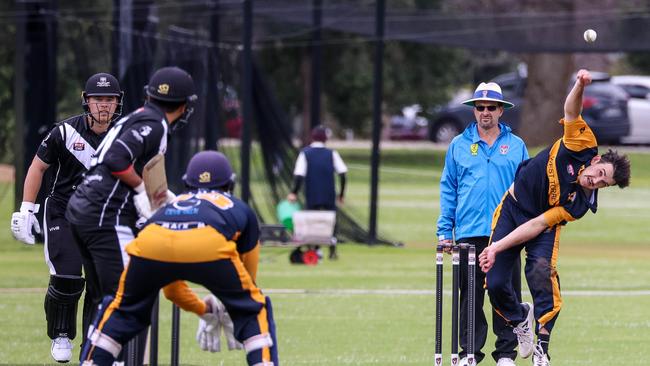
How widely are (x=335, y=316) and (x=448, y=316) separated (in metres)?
1.17

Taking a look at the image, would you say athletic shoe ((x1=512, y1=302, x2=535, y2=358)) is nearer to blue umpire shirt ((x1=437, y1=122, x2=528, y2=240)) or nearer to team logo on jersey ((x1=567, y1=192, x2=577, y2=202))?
blue umpire shirt ((x1=437, y1=122, x2=528, y2=240))

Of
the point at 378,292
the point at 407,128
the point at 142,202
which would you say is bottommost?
the point at 407,128

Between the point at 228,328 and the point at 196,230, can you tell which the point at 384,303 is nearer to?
the point at 228,328

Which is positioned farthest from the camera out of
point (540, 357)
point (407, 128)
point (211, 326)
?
point (407, 128)

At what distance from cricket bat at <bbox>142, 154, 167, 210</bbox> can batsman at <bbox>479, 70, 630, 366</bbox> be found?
2560 millimetres

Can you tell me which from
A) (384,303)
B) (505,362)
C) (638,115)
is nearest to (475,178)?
(505,362)

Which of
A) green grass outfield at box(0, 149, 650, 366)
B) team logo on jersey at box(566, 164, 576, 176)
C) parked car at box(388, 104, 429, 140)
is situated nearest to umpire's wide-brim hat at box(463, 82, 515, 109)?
team logo on jersey at box(566, 164, 576, 176)

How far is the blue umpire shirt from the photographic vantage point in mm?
10367

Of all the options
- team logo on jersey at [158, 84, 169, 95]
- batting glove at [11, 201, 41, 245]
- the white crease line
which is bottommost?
the white crease line

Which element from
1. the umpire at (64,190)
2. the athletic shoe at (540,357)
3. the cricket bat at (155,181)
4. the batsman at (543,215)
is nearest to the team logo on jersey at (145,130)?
the cricket bat at (155,181)

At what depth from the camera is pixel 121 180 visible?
27.2ft

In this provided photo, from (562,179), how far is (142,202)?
9.95 ft

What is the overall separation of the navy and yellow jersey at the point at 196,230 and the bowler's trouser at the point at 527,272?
110 inches

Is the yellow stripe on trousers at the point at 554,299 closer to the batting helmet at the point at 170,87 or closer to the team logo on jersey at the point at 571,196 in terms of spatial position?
the team logo on jersey at the point at 571,196
